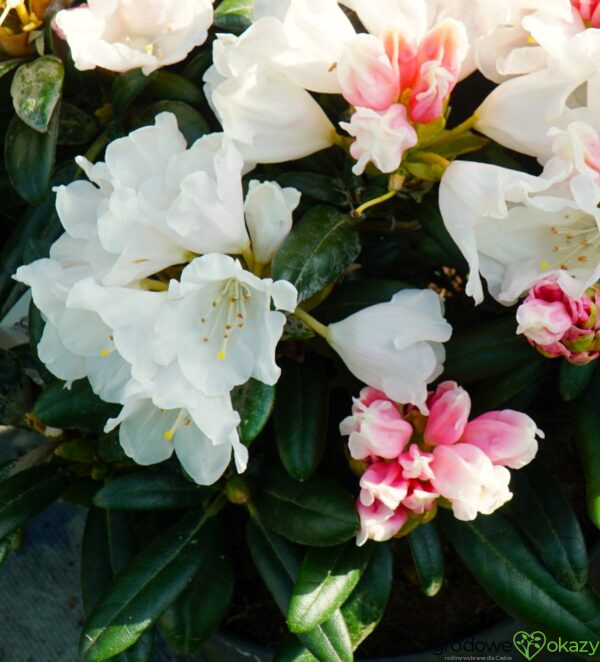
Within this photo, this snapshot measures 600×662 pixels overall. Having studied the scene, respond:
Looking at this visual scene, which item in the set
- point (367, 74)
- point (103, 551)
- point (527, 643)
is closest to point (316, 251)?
point (367, 74)

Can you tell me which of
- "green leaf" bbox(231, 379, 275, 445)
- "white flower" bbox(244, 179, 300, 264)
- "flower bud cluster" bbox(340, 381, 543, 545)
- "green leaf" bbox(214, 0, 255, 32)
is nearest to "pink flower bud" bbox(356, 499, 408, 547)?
"flower bud cluster" bbox(340, 381, 543, 545)

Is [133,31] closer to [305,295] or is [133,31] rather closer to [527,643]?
[305,295]

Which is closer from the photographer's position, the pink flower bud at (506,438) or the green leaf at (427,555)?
the pink flower bud at (506,438)

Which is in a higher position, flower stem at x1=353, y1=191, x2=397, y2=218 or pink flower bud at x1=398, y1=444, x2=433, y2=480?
flower stem at x1=353, y1=191, x2=397, y2=218

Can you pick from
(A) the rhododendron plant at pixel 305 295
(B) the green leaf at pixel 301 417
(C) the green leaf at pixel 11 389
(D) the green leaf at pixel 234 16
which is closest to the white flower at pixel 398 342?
(A) the rhododendron plant at pixel 305 295

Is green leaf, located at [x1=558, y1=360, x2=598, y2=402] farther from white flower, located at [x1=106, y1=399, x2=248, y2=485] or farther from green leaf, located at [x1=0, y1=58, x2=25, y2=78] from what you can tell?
green leaf, located at [x1=0, y1=58, x2=25, y2=78]

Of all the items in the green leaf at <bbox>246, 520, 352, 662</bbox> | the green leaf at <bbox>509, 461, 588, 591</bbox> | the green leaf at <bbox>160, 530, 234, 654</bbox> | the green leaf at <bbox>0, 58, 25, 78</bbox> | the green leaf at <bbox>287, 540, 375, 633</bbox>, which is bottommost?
the green leaf at <bbox>160, 530, 234, 654</bbox>

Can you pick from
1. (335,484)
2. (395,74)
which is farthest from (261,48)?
(335,484)

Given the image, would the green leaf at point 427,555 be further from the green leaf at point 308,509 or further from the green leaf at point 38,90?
the green leaf at point 38,90
